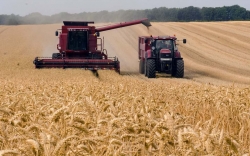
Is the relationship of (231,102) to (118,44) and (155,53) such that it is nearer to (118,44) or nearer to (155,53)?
(155,53)

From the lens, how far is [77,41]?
24.9m

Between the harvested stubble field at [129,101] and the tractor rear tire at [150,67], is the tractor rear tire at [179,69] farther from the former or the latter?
the tractor rear tire at [150,67]

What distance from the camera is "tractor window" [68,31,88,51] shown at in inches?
974

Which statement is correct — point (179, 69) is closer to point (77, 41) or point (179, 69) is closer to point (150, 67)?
point (150, 67)

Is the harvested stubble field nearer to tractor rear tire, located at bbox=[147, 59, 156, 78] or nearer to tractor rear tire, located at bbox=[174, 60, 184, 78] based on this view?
tractor rear tire, located at bbox=[147, 59, 156, 78]

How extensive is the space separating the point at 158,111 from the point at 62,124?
2.30m

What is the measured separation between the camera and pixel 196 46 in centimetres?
4025

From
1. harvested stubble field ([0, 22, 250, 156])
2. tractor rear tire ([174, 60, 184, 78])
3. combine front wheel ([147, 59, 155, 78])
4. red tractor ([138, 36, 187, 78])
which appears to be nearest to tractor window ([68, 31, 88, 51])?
harvested stubble field ([0, 22, 250, 156])

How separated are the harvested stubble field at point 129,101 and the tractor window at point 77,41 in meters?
2.36

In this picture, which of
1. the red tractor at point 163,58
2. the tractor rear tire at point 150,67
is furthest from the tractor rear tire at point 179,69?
the tractor rear tire at point 150,67

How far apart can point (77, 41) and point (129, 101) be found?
18.5 metres

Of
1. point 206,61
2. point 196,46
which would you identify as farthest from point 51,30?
point 206,61

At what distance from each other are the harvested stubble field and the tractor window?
7.75 feet

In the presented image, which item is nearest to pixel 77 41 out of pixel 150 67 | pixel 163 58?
pixel 150 67
